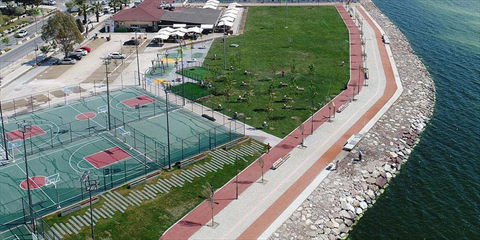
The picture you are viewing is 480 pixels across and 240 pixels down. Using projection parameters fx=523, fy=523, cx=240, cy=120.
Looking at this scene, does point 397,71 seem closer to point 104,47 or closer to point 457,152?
point 457,152

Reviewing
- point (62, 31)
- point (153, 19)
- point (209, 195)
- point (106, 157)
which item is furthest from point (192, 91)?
Result: point (153, 19)

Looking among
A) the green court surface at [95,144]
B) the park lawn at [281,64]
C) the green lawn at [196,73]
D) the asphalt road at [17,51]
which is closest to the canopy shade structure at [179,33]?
the park lawn at [281,64]

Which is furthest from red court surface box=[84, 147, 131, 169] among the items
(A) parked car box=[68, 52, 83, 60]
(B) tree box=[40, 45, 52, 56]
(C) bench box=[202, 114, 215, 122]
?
(B) tree box=[40, 45, 52, 56]

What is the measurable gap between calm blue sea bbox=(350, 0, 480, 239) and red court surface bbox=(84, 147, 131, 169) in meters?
31.2

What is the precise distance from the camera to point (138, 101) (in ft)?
284

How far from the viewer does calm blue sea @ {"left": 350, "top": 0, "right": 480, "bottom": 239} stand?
57781 millimetres

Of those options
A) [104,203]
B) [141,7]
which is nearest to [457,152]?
[104,203]

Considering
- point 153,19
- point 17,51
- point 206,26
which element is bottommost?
point 17,51

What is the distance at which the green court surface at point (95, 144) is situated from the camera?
59844 mm

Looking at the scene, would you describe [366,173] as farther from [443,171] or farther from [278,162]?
[443,171]

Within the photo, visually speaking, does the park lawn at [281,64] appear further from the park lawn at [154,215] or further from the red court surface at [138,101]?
the park lawn at [154,215]

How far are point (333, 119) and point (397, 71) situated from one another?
1176 inches

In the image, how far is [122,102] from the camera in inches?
3391

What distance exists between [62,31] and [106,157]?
46.9m
